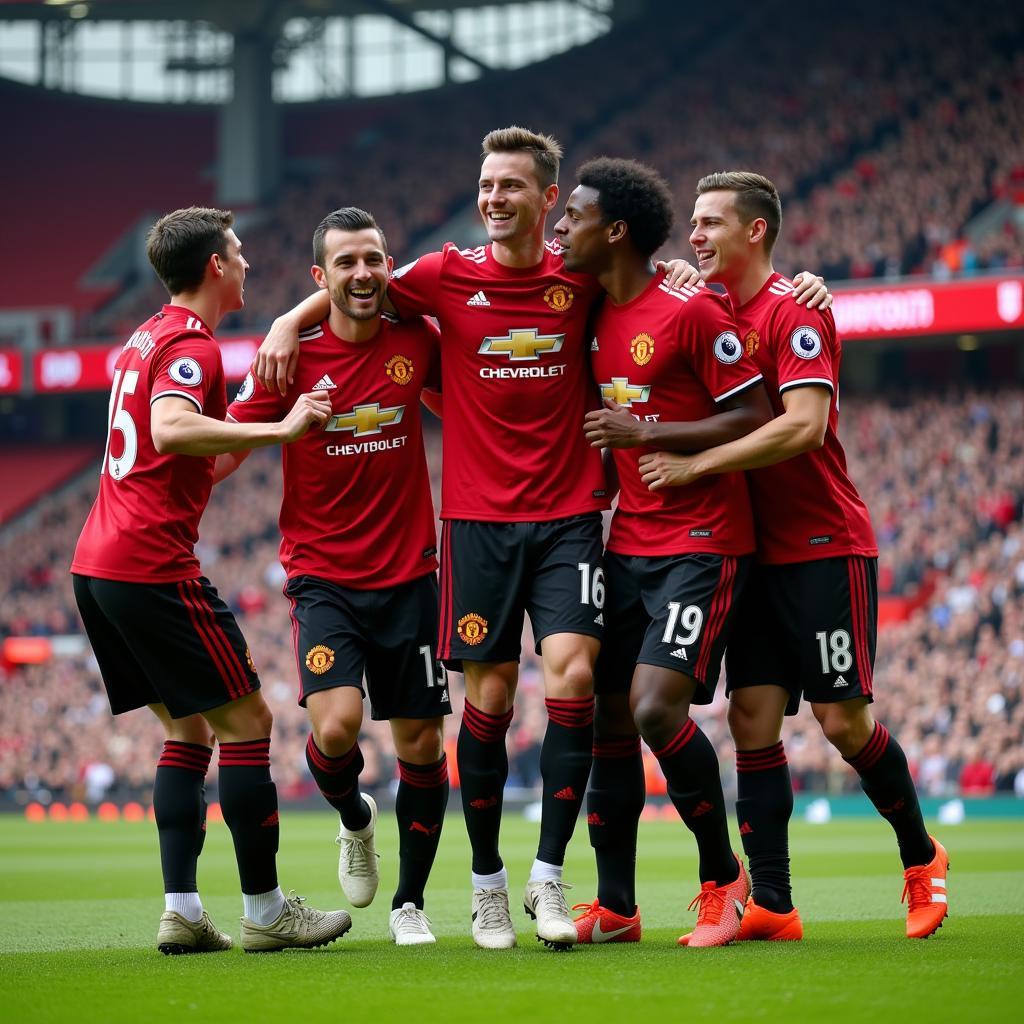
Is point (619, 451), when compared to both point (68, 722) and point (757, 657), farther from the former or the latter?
point (68, 722)

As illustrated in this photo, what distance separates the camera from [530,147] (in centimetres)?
620

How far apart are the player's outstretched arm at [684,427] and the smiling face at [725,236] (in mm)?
598

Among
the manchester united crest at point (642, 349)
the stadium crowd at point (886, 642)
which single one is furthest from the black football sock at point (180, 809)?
the stadium crowd at point (886, 642)

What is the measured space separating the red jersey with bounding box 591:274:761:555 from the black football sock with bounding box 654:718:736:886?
27.6 inches

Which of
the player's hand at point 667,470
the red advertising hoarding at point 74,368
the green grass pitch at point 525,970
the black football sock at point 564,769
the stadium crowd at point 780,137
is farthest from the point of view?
the red advertising hoarding at point 74,368

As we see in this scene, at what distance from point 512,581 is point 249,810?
1.26 m

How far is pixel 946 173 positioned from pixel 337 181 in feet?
50.0

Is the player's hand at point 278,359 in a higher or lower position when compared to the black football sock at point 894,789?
higher

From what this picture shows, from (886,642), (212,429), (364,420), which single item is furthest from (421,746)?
(886,642)

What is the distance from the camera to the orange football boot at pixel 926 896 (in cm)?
612

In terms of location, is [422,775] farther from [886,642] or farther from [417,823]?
[886,642]

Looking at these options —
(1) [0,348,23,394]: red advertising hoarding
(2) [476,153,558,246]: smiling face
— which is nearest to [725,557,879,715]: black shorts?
(2) [476,153,558,246]: smiling face

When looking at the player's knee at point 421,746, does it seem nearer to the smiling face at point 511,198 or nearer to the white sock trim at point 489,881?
the white sock trim at point 489,881

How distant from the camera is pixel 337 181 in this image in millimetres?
37750
